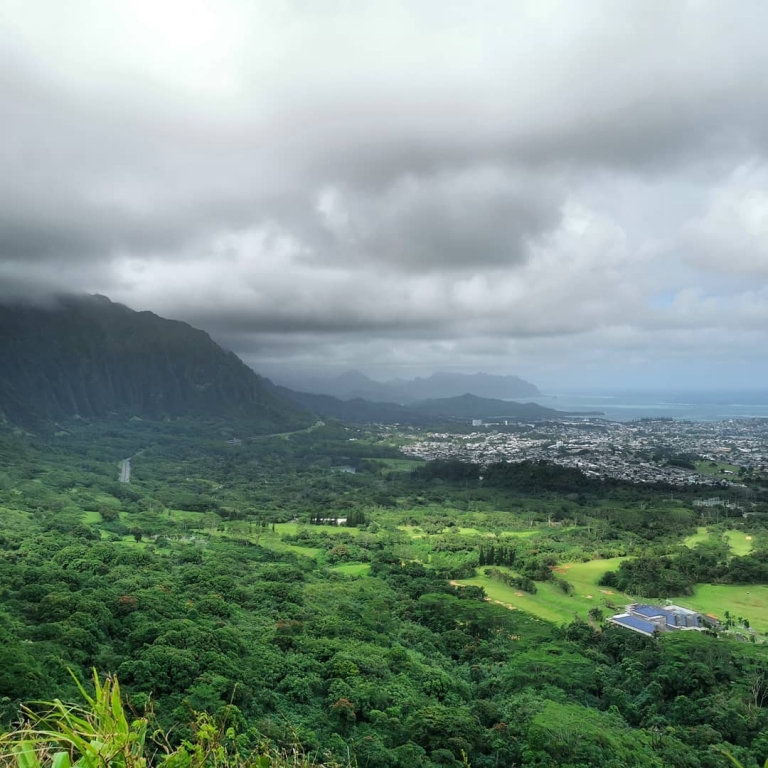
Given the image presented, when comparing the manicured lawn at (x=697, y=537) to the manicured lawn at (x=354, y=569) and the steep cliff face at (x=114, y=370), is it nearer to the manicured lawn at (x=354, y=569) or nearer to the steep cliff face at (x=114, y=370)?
the manicured lawn at (x=354, y=569)

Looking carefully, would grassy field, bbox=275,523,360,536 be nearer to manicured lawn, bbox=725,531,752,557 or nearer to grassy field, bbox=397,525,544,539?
grassy field, bbox=397,525,544,539

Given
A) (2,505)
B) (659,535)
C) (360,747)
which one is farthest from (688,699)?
(2,505)

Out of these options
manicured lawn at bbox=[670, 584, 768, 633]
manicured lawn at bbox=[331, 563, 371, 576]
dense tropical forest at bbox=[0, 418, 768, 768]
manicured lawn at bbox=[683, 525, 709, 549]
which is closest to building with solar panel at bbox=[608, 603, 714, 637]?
dense tropical forest at bbox=[0, 418, 768, 768]

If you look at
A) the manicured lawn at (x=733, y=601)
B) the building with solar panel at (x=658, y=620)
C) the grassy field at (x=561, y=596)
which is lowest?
the grassy field at (x=561, y=596)

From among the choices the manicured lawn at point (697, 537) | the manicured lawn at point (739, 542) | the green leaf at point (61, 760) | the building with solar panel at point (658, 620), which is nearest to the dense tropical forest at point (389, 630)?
the manicured lawn at point (697, 537)

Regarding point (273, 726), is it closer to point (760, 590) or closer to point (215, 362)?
point (760, 590)
